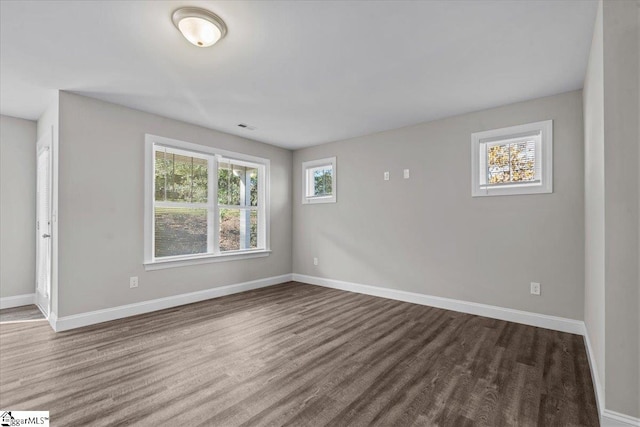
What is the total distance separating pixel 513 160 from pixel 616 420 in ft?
8.69

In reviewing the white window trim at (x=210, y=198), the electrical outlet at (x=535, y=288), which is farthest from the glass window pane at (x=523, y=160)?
the white window trim at (x=210, y=198)

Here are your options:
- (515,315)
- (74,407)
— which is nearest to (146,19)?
(74,407)

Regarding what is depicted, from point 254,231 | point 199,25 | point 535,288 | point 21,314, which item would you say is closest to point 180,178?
point 254,231

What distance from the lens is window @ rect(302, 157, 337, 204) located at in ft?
17.0

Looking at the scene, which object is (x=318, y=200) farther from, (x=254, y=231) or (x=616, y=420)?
(x=616, y=420)

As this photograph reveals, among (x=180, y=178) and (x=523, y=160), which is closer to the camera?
(x=523, y=160)

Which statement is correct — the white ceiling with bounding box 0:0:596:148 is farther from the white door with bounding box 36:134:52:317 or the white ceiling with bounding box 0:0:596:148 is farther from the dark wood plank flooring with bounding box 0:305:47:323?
the dark wood plank flooring with bounding box 0:305:47:323

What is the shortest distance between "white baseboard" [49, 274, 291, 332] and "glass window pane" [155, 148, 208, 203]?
1.32 meters

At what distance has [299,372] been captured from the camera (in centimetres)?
230

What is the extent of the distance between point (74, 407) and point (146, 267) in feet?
6.90

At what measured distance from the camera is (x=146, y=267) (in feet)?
12.4

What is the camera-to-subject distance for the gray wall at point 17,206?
391cm

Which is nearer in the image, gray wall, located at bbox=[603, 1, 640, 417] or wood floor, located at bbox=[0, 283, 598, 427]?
gray wall, located at bbox=[603, 1, 640, 417]

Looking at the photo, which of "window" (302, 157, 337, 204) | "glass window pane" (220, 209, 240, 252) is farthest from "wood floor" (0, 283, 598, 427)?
"window" (302, 157, 337, 204)
